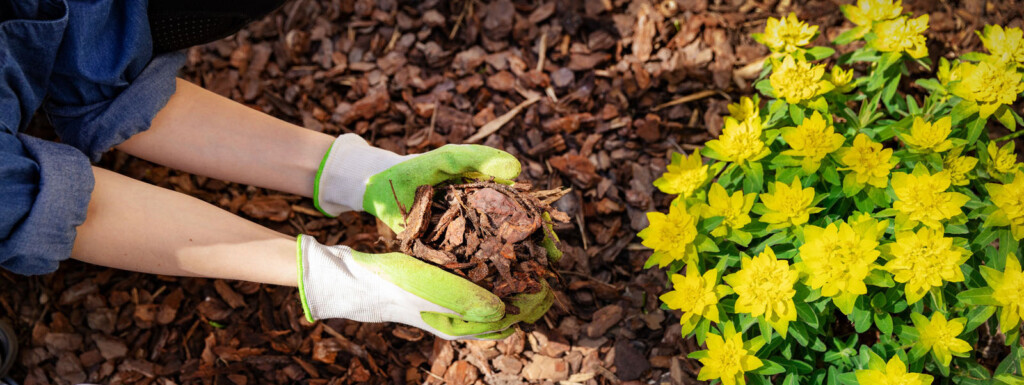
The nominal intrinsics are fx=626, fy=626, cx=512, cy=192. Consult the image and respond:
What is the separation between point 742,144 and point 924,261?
0.51 metres

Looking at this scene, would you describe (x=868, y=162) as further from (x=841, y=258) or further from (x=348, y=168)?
(x=348, y=168)

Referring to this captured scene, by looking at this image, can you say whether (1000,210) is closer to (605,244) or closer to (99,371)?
(605,244)

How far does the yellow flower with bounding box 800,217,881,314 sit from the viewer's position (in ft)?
4.91

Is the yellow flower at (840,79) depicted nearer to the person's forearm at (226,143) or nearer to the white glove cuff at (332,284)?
the white glove cuff at (332,284)

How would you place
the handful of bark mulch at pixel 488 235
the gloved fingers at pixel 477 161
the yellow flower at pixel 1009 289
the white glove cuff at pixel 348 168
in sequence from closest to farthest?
the yellow flower at pixel 1009 289 < the handful of bark mulch at pixel 488 235 < the gloved fingers at pixel 477 161 < the white glove cuff at pixel 348 168

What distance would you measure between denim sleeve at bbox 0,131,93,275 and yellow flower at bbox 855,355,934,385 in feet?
6.48

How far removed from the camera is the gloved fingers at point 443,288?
5.67ft

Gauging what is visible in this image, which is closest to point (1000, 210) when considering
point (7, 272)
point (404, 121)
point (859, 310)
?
point (859, 310)

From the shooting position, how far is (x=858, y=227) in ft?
5.13

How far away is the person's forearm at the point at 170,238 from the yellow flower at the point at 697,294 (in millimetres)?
1090

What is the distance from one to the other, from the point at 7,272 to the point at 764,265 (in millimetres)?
2620

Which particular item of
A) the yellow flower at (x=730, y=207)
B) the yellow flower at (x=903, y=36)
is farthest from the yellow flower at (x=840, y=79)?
the yellow flower at (x=730, y=207)

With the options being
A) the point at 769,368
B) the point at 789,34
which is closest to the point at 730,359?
the point at 769,368

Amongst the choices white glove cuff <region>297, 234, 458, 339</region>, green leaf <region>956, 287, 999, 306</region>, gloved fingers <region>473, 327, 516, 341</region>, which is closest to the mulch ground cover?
gloved fingers <region>473, 327, 516, 341</region>
